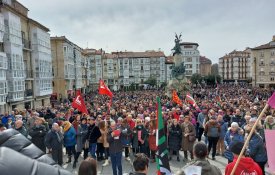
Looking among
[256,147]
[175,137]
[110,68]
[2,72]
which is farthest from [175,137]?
[110,68]

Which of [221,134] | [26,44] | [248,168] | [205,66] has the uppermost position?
[205,66]

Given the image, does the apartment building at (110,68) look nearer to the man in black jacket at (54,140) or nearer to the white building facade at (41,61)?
the white building facade at (41,61)

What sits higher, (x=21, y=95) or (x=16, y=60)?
(x=16, y=60)

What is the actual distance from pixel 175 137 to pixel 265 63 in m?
86.7

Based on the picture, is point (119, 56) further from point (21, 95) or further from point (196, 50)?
point (21, 95)

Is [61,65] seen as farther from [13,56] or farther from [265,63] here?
[265,63]

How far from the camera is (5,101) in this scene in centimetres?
2917

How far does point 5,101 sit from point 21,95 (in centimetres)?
414

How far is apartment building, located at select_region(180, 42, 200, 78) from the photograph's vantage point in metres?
121

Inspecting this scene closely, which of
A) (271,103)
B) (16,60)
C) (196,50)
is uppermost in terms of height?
(196,50)

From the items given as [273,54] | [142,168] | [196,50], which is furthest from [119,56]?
[142,168]

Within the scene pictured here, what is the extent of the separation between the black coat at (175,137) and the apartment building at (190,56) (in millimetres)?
112681

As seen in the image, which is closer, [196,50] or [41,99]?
[41,99]

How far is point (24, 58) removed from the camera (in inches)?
1494
